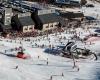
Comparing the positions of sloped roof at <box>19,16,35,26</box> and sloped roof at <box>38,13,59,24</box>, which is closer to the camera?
sloped roof at <box>19,16,35,26</box>

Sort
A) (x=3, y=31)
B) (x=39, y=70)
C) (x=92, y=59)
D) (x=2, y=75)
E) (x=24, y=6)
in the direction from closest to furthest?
1. (x=2, y=75)
2. (x=39, y=70)
3. (x=92, y=59)
4. (x=3, y=31)
5. (x=24, y=6)

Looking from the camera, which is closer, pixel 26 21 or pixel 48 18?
pixel 26 21

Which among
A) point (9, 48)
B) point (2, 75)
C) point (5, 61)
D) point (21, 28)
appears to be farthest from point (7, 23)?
point (2, 75)

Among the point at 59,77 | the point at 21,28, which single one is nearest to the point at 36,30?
the point at 21,28

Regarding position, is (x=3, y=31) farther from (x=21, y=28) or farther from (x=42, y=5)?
(x=42, y=5)

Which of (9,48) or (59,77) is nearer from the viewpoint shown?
(59,77)

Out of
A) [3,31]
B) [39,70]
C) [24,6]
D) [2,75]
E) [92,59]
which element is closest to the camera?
[2,75]

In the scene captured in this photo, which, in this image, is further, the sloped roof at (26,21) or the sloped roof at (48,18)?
the sloped roof at (48,18)

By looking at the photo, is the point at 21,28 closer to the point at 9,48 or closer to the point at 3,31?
the point at 3,31
